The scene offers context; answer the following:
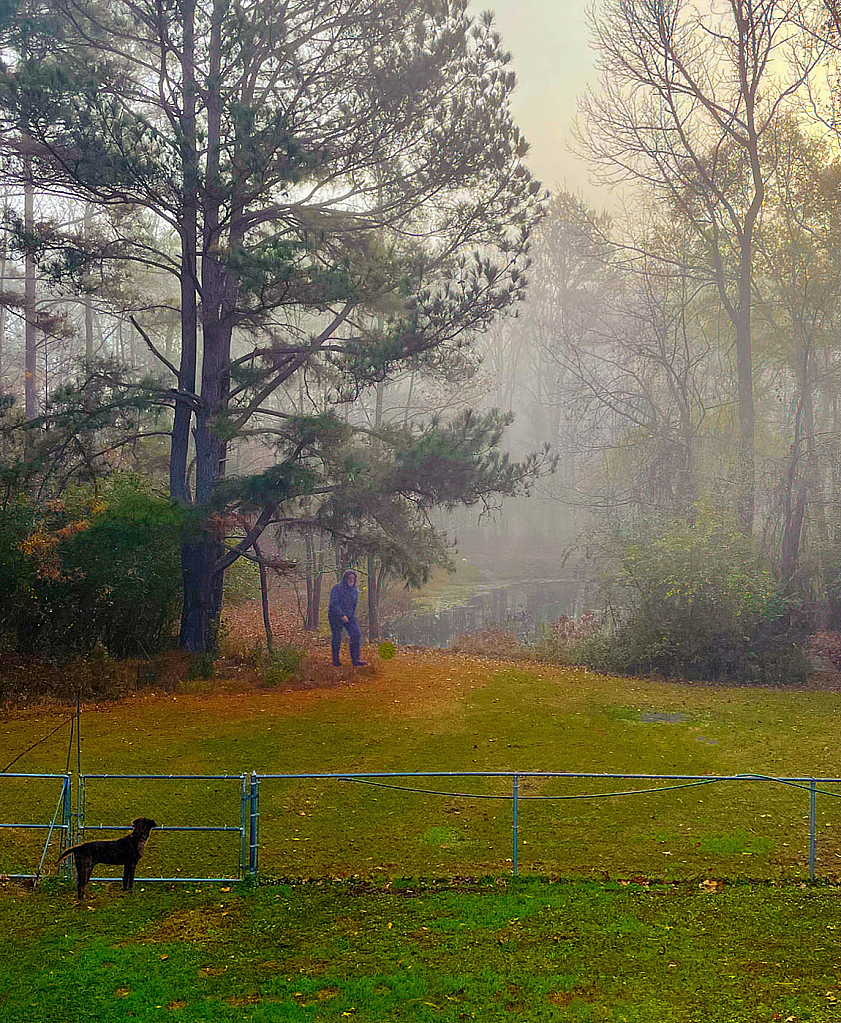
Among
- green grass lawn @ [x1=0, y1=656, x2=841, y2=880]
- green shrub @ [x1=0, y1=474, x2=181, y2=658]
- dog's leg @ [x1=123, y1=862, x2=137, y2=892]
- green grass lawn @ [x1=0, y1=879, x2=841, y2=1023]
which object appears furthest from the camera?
green shrub @ [x1=0, y1=474, x2=181, y2=658]

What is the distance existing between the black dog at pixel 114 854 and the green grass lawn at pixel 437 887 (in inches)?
8.3

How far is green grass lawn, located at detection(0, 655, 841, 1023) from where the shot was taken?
20.2ft

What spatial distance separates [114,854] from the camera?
7.68m

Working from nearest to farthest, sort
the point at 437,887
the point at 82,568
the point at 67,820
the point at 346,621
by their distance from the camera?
1. the point at 437,887
2. the point at 67,820
3. the point at 82,568
4. the point at 346,621

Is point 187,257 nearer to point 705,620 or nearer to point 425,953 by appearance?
point 705,620

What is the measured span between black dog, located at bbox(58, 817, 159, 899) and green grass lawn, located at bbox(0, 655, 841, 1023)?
21 centimetres

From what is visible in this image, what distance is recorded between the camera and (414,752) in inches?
491

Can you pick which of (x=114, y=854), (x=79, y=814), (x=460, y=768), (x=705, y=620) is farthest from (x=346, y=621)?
(x=114, y=854)

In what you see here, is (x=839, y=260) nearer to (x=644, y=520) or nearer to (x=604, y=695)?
(x=644, y=520)

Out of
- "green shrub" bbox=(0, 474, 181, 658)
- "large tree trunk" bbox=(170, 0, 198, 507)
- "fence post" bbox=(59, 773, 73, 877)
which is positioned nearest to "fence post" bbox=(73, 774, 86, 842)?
"fence post" bbox=(59, 773, 73, 877)

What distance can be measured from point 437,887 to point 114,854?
9.13 ft

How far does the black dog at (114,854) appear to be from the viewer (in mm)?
7605

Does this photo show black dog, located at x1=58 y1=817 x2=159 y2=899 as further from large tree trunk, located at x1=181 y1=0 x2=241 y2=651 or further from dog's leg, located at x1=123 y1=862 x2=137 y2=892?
large tree trunk, located at x1=181 y1=0 x2=241 y2=651

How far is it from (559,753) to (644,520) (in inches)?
400
